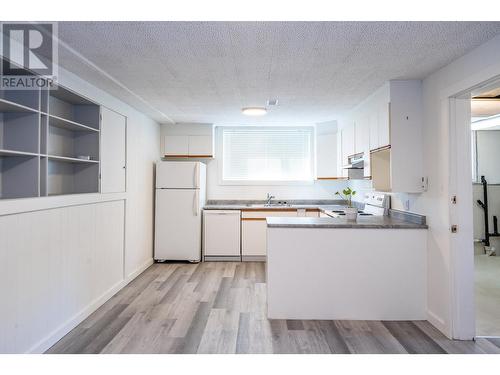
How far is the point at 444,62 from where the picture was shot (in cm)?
247

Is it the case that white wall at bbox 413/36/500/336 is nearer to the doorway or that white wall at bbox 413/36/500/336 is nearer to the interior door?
the doorway

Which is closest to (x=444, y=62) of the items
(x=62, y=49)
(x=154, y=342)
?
(x=62, y=49)

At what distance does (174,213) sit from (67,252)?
2.20 m

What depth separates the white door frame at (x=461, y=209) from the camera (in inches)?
97.7

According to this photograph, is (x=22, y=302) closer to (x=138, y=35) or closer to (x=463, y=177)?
(x=138, y=35)

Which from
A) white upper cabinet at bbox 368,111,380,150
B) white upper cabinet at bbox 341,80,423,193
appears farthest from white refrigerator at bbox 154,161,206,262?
white upper cabinet at bbox 341,80,423,193

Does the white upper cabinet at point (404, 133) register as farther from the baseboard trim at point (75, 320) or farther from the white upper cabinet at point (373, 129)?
the baseboard trim at point (75, 320)

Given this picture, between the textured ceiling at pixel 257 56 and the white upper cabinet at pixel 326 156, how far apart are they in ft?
4.71

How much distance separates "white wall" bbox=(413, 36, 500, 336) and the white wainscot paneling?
320 centimetres

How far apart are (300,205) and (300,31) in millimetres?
3727

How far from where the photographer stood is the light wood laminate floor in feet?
7.55

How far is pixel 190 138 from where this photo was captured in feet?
17.0

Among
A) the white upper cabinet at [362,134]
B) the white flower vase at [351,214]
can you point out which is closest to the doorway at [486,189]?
the white upper cabinet at [362,134]

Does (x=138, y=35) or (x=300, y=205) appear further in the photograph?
(x=300, y=205)
